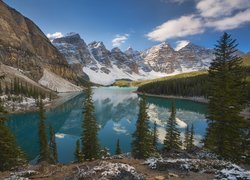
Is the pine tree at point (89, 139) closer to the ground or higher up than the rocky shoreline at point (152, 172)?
closer to the ground

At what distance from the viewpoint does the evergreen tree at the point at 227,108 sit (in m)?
25.2

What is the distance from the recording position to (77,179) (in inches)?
538

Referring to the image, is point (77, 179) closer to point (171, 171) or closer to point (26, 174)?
point (26, 174)

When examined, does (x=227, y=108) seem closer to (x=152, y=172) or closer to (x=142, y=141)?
(x=152, y=172)

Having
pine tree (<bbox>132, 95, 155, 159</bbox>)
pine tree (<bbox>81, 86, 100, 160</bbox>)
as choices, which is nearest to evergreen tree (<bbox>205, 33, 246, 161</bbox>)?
pine tree (<bbox>132, 95, 155, 159</bbox>)

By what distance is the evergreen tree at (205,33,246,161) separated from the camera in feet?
82.8

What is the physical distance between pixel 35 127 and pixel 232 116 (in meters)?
81.1

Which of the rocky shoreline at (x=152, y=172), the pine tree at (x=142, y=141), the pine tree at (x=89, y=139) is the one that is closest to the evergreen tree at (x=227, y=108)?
the rocky shoreline at (x=152, y=172)

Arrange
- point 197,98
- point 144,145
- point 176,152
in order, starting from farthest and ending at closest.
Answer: point 197,98 → point 144,145 → point 176,152

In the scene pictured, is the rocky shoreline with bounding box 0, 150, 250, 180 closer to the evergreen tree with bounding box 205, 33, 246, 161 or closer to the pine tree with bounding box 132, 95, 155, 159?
the evergreen tree with bounding box 205, 33, 246, 161

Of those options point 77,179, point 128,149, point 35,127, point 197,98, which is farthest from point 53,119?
point 197,98

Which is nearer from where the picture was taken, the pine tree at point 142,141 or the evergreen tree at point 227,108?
the evergreen tree at point 227,108

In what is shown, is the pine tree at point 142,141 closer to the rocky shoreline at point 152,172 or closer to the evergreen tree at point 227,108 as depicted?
the evergreen tree at point 227,108

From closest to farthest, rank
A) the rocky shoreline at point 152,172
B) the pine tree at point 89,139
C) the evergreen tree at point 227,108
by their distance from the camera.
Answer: the rocky shoreline at point 152,172
the evergreen tree at point 227,108
the pine tree at point 89,139
